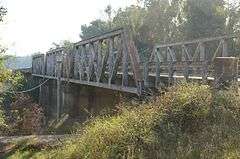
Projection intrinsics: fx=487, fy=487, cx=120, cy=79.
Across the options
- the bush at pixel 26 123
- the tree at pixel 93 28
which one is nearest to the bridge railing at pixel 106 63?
the bush at pixel 26 123

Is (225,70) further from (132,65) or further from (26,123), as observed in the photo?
(26,123)

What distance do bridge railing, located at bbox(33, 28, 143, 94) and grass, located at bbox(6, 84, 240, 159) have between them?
4.66 m

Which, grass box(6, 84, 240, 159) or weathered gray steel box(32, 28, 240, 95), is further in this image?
weathered gray steel box(32, 28, 240, 95)

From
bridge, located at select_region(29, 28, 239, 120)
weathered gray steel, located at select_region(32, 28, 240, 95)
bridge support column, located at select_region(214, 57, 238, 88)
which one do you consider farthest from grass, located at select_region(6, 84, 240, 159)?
weathered gray steel, located at select_region(32, 28, 240, 95)

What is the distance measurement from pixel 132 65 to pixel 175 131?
21.7ft

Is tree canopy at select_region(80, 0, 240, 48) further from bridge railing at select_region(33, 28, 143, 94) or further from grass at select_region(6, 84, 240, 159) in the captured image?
grass at select_region(6, 84, 240, 159)

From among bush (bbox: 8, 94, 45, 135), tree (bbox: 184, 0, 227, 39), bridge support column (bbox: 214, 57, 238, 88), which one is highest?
tree (bbox: 184, 0, 227, 39)

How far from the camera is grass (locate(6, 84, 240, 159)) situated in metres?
10.0

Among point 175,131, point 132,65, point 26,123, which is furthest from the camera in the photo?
point 26,123

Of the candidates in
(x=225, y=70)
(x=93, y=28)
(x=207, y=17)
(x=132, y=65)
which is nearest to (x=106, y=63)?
(x=132, y=65)

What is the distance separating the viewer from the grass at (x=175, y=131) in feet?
33.0

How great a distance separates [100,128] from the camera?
1198cm

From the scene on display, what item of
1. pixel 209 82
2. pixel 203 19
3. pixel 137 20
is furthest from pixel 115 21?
pixel 209 82

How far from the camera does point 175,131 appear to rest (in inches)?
423
